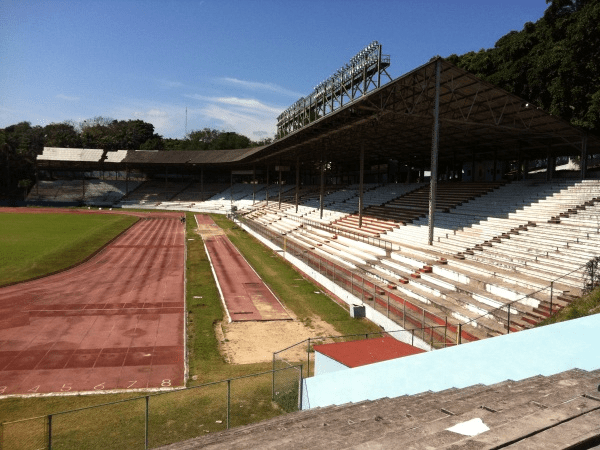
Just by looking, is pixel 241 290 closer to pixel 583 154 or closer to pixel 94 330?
pixel 94 330

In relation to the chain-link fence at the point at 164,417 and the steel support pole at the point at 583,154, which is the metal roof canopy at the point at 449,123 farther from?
the chain-link fence at the point at 164,417

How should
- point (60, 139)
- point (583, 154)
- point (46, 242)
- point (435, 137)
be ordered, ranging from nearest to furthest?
point (435, 137) < point (583, 154) < point (46, 242) < point (60, 139)

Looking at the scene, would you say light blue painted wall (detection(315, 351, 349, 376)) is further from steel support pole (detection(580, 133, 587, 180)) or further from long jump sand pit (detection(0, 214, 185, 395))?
steel support pole (detection(580, 133, 587, 180))

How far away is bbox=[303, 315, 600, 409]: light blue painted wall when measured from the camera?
902cm

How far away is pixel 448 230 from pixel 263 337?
17.5 meters

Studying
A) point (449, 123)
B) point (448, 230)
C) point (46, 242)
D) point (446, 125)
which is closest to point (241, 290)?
point (448, 230)

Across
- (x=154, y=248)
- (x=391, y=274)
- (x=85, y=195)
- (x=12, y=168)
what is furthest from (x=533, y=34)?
(x=12, y=168)

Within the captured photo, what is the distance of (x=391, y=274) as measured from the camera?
2323 centimetres

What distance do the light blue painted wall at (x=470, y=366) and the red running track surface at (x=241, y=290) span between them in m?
9.22

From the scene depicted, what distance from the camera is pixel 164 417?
33.0 feet

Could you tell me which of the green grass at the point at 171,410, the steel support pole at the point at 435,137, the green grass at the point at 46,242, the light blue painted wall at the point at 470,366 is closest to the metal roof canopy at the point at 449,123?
the steel support pole at the point at 435,137

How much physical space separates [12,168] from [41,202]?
17.1 m

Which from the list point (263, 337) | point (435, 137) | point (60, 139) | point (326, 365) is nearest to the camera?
point (326, 365)

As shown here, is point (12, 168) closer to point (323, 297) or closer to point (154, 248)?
point (154, 248)
